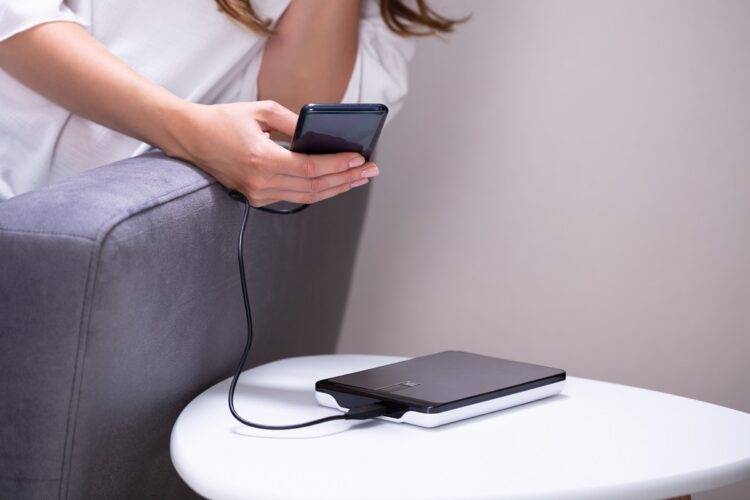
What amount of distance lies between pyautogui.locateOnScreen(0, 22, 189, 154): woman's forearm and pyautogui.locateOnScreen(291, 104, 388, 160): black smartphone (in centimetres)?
14

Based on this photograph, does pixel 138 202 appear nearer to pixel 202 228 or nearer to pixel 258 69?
pixel 202 228

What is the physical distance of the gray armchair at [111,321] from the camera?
0.60 m

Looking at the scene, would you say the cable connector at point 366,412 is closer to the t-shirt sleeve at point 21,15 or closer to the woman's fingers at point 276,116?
the woman's fingers at point 276,116

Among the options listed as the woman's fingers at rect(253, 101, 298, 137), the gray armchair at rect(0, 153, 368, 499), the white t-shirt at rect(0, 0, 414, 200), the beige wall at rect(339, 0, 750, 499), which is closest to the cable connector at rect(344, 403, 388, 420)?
the gray armchair at rect(0, 153, 368, 499)

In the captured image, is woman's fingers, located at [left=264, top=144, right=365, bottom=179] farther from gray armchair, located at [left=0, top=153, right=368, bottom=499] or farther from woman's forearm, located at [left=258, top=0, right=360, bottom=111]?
woman's forearm, located at [left=258, top=0, right=360, bottom=111]

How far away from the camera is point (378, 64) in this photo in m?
1.09

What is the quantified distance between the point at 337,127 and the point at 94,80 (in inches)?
10.0

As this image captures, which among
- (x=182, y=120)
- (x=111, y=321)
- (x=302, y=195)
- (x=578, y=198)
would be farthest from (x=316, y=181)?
(x=578, y=198)

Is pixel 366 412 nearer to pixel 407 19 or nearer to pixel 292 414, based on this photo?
pixel 292 414

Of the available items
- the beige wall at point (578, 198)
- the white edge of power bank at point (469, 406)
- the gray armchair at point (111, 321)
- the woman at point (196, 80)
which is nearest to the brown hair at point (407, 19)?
the woman at point (196, 80)

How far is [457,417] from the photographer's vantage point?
0.66m

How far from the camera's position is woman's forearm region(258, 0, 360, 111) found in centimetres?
106

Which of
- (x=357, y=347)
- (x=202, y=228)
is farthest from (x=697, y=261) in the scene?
(x=202, y=228)

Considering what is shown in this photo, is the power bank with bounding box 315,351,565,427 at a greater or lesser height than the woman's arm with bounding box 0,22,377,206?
lesser
